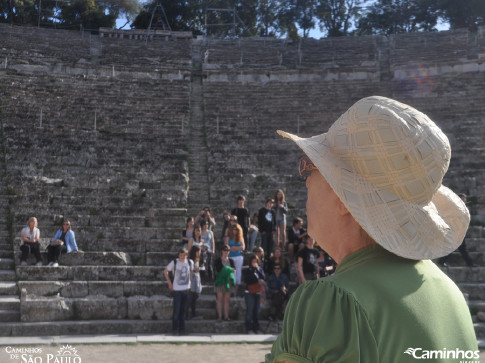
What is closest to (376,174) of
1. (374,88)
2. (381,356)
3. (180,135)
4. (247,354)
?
(381,356)

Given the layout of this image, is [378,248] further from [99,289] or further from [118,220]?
[118,220]

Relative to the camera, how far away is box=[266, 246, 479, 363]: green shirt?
141cm

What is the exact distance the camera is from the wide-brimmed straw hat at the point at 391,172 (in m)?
1.61

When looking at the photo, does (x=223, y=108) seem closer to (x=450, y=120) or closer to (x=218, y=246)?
(x=450, y=120)

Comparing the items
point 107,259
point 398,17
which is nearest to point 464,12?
point 398,17

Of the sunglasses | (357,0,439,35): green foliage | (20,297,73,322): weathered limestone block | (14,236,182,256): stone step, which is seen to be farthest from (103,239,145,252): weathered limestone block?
(357,0,439,35): green foliage

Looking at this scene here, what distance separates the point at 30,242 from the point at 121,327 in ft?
8.20

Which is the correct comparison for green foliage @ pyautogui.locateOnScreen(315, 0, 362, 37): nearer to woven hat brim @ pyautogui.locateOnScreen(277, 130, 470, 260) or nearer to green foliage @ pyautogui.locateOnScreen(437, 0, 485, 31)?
green foliage @ pyautogui.locateOnScreen(437, 0, 485, 31)

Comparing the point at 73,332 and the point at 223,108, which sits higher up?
the point at 223,108

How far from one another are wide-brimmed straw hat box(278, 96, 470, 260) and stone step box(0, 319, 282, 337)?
7964 mm

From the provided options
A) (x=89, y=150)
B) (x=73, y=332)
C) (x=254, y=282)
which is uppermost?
(x=89, y=150)

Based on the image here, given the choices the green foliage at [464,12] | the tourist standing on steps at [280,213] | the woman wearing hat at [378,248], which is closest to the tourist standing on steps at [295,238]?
the tourist standing on steps at [280,213]

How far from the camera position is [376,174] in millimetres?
1627

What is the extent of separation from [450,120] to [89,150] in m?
10.1
